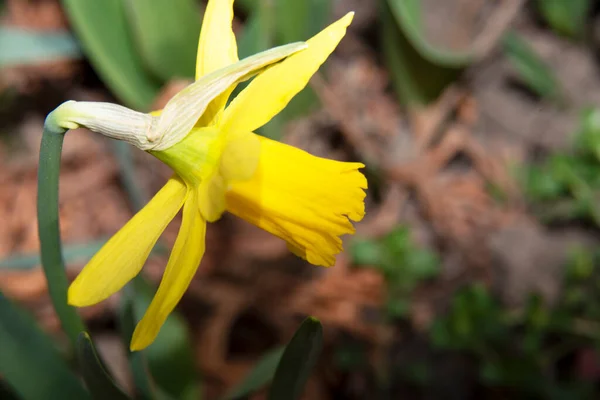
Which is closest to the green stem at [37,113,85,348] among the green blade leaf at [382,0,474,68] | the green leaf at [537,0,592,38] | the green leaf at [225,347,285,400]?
the green leaf at [225,347,285,400]

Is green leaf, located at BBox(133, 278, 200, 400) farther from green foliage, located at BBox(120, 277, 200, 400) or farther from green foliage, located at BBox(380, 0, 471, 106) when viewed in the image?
green foliage, located at BBox(380, 0, 471, 106)

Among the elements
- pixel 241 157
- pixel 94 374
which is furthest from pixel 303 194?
pixel 94 374

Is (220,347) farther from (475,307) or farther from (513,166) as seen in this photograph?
(513,166)

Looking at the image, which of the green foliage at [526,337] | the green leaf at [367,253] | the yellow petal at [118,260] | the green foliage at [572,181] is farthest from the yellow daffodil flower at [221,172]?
the green foliage at [572,181]

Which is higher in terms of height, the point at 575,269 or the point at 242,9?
the point at 242,9

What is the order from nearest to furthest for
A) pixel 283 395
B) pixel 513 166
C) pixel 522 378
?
1. pixel 283 395
2. pixel 522 378
3. pixel 513 166

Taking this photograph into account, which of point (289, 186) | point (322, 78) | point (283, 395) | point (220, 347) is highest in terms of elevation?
point (289, 186)

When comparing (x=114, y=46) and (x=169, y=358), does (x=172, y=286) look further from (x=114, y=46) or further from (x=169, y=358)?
(x=114, y=46)

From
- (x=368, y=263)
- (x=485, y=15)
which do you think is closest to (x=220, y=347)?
(x=368, y=263)
